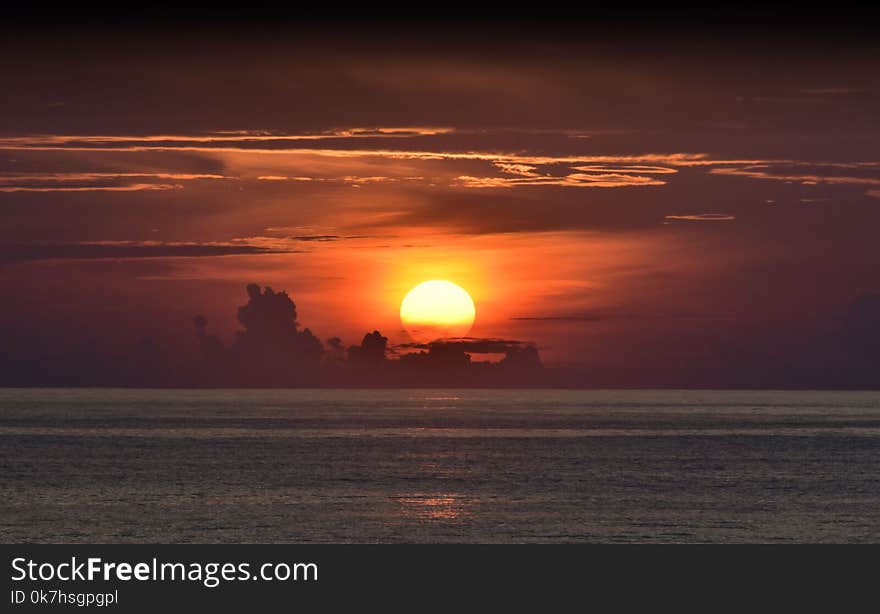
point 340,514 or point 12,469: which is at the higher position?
point 12,469

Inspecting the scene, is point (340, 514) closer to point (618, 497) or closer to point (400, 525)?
point (400, 525)
